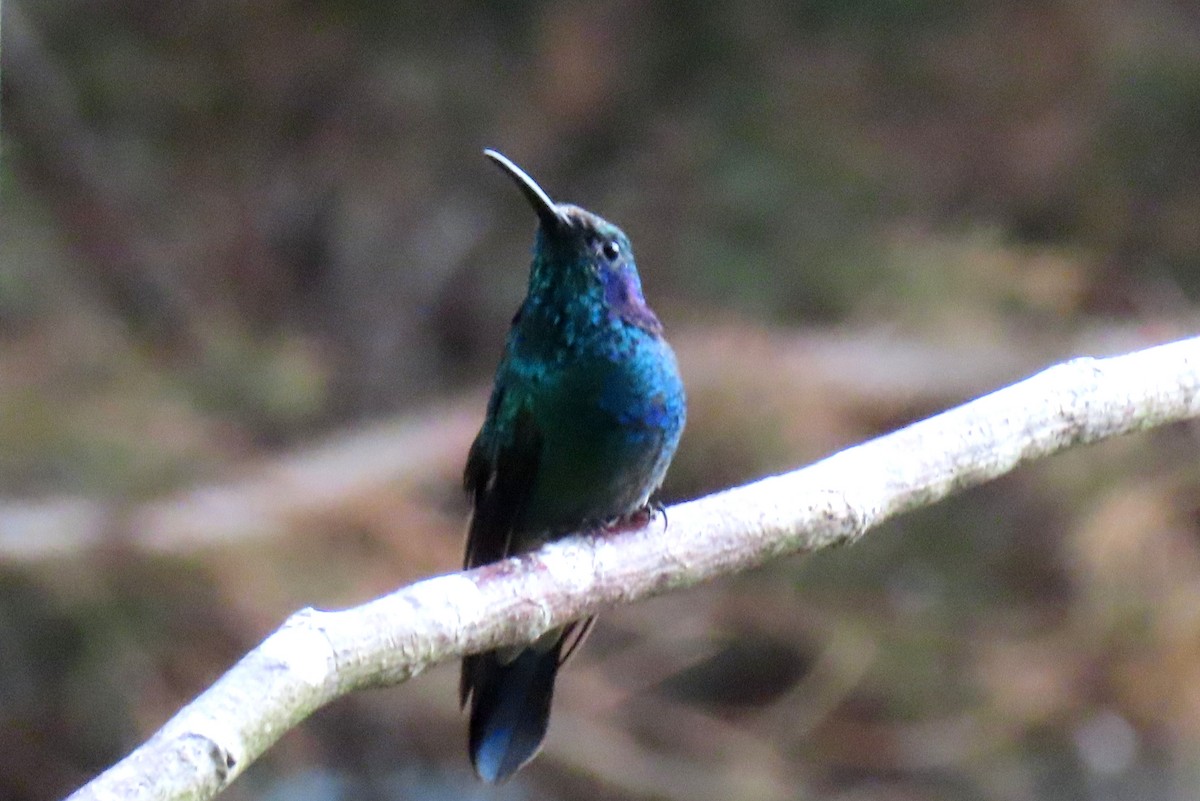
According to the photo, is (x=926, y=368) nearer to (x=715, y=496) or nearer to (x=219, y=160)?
(x=219, y=160)

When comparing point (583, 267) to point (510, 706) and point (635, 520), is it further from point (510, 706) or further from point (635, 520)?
point (510, 706)

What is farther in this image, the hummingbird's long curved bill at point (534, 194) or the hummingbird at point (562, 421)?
the hummingbird at point (562, 421)

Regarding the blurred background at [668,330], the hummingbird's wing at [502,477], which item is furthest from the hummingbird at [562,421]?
the blurred background at [668,330]

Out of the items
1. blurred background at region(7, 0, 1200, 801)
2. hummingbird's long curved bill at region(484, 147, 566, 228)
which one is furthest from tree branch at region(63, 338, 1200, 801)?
→ blurred background at region(7, 0, 1200, 801)

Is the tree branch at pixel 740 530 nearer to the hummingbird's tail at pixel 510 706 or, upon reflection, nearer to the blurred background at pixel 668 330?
the hummingbird's tail at pixel 510 706

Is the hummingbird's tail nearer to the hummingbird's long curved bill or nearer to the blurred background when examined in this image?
the hummingbird's long curved bill

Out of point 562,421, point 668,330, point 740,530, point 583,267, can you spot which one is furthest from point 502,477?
point 668,330

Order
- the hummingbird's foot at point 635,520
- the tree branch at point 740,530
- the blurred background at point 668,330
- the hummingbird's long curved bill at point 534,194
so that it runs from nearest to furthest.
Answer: the tree branch at point 740,530 → the hummingbird's foot at point 635,520 → the hummingbird's long curved bill at point 534,194 → the blurred background at point 668,330
